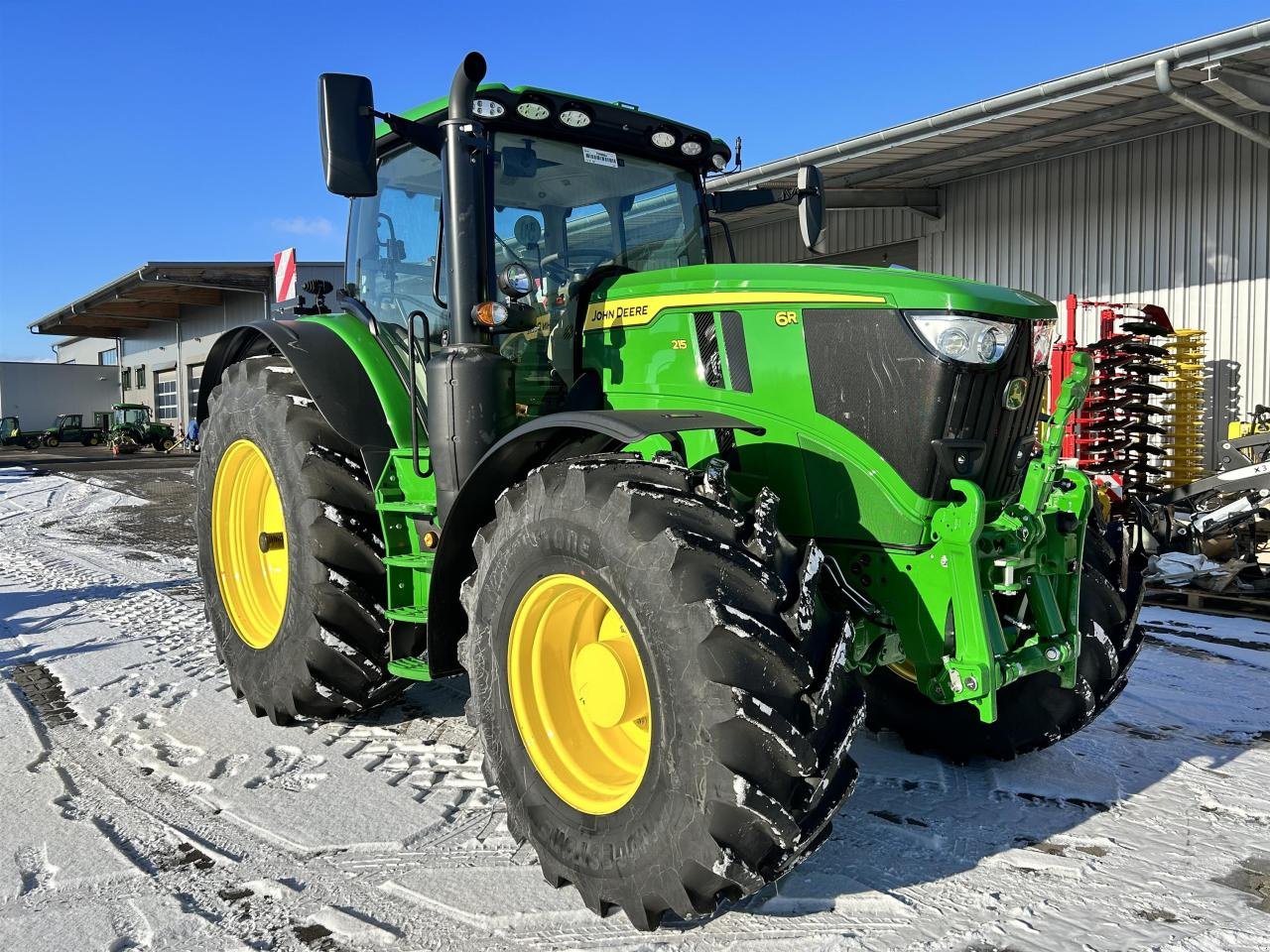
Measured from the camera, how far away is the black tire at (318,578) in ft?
12.4

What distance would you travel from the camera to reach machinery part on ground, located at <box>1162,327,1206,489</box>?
1032 cm

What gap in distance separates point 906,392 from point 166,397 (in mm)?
44391

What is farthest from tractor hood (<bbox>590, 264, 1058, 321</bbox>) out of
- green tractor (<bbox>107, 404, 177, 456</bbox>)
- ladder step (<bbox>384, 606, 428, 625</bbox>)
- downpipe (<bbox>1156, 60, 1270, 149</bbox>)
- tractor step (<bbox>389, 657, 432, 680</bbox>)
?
green tractor (<bbox>107, 404, 177, 456</bbox>)

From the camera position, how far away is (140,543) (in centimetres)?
976

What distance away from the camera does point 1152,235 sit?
36.1 feet

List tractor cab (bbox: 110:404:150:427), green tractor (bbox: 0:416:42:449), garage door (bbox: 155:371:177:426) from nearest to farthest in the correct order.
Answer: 1. tractor cab (bbox: 110:404:150:427)
2. garage door (bbox: 155:371:177:426)
3. green tractor (bbox: 0:416:42:449)

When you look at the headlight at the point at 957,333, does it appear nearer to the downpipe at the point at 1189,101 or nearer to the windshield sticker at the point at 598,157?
the windshield sticker at the point at 598,157

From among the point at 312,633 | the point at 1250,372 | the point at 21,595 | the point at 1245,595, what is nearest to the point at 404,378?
the point at 312,633

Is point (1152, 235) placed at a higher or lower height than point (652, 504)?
higher

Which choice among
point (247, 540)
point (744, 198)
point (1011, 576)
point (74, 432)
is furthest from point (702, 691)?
point (74, 432)

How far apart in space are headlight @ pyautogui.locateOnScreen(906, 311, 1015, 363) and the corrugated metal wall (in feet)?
30.4

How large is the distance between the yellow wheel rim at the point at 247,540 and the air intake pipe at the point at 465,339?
1.48 meters

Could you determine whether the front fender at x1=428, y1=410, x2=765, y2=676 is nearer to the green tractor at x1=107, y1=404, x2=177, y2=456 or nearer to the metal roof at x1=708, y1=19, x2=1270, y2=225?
the metal roof at x1=708, y1=19, x2=1270, y2=225

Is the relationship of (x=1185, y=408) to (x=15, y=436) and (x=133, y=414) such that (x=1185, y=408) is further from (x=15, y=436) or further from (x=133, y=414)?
(x=15, y=436)
